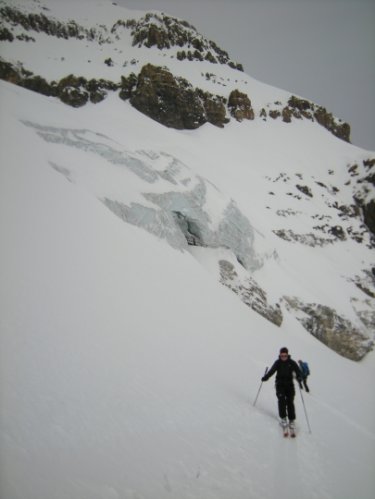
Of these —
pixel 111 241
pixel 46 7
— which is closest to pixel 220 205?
pixel 111 241

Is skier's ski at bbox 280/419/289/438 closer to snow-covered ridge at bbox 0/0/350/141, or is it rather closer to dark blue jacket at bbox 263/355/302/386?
dark blue jacket at bbox 263/355/302/386

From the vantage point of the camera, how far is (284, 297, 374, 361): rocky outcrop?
80.1 ft

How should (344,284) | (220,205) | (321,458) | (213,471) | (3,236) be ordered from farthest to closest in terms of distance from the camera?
1. (344,284)
2. (220,205)
3. (3,236)
4. (321,458)
5. (213,471)

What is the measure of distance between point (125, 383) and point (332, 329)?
23996 millimetres

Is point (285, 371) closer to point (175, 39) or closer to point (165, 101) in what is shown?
point (165, 101)

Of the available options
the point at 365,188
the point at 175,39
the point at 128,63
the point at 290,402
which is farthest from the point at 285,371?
the point at 175,39

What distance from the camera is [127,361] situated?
21.7 ft

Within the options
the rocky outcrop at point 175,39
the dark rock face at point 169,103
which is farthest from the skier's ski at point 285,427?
the rocky outcrop at point 175,39

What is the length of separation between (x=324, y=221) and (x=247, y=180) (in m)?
12.4

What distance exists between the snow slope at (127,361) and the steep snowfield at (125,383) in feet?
0.10

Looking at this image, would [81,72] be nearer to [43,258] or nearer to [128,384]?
[43,258]

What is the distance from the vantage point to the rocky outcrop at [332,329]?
24.4 m

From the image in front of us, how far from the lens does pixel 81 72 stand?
6081 centimetres

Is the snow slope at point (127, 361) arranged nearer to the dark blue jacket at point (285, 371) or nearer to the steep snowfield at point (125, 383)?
the steep snowfield at point (125, 383)
